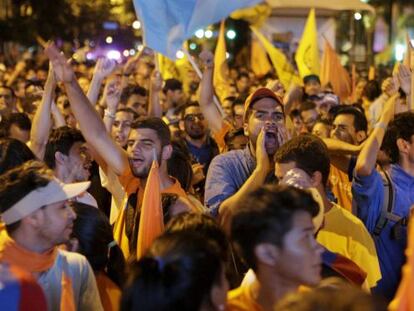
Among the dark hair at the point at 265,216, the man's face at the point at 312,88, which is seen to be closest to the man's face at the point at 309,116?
the man's face at the point at 312,88

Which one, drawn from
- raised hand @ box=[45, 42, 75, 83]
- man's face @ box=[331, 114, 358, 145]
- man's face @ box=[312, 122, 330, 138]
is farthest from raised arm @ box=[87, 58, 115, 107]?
man's face @ box=[331, 114, 358, 145]

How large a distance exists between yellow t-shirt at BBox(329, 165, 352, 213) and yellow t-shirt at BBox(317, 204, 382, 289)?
1.72 metres

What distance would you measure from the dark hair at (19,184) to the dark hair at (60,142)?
265cm

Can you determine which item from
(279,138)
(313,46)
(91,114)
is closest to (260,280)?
(279,138)

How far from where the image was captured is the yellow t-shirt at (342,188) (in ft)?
Result: 24.7

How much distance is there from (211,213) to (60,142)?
163cm

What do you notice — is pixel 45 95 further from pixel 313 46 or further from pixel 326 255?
pixel 313 46

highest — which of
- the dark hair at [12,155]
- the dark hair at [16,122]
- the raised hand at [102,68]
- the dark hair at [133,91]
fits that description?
the raised hand at [102,68]

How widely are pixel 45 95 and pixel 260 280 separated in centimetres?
476

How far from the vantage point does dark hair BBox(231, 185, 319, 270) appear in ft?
13.9

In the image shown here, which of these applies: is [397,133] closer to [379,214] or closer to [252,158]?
[379,214]

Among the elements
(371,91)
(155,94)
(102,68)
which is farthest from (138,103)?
(371,91)

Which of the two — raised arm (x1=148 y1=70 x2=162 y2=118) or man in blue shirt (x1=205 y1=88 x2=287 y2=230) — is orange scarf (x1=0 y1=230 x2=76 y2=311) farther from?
raised arm (x1=148 y1=70 x2=162 y2=118)

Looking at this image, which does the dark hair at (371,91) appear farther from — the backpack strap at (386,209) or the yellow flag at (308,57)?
the backpack strap at (386,209)
